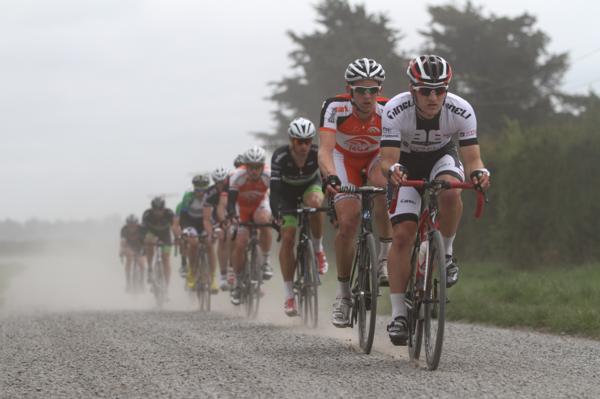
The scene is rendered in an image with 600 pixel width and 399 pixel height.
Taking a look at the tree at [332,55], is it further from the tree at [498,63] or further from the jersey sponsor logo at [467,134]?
the jersey sponsor logo at [467,134]

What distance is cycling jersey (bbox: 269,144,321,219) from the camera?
12.3 metres

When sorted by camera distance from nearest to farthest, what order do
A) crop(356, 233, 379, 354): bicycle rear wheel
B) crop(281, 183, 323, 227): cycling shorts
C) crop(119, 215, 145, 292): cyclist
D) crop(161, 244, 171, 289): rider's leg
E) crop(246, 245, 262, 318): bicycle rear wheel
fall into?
crop(356, 233, 379, 354): bicycle rear wheel
crop(281, 183, 323, 227): cycling shorts
crop(246, 245, 262, 318): bicycle rear wheel
crop(161, 244, 171, 289): rider's leg
crop(119, 215, 145, 292): cyclist

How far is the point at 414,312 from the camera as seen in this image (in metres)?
8.20

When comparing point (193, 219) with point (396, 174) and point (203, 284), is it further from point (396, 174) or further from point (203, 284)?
point (396, 174)

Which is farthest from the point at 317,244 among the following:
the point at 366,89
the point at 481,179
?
the point at 481,179

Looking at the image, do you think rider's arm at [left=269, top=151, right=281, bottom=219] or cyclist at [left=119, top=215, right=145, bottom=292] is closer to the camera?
rider's arm at [left=269, top=151, right=281, bottom=219]

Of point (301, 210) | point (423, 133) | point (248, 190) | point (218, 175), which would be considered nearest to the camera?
point (423, 133)

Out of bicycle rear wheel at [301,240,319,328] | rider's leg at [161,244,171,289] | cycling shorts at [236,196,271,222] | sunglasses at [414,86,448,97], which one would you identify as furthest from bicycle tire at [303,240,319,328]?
rider's leg at [161,244,171,289]

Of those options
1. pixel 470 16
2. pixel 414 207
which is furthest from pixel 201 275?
pixel 470 16

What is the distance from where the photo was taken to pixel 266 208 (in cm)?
1569

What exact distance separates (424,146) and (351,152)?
1.79m

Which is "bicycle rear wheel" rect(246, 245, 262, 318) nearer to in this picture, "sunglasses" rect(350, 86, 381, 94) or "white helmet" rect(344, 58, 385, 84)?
"sunglasses" rect(350, 86, 381, 94)

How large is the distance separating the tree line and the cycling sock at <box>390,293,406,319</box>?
43.1 ft

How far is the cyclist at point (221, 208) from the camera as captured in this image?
17141 millimetres
